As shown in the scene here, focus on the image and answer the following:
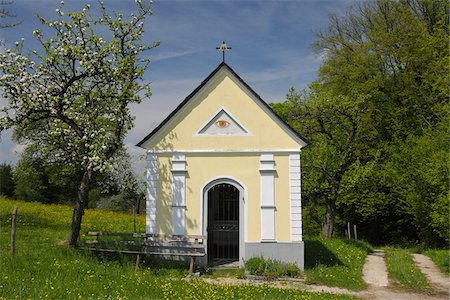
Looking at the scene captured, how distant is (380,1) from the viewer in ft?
86.6

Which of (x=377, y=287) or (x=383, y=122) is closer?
(x=377, y=287)

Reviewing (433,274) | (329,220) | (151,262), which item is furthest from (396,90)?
(151,262)

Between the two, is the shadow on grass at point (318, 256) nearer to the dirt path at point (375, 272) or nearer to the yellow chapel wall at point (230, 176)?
the dirt path at point (375, 272)

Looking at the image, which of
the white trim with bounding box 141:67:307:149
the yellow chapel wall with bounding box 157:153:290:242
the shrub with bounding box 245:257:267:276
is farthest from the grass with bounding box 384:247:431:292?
the white trim with bounding box 141:67:307:149

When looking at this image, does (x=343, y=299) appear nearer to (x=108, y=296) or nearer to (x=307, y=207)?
(x=108, y=296)

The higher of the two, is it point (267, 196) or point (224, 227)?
point (267, 196)

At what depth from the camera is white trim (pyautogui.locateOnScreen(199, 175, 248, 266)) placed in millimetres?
13812

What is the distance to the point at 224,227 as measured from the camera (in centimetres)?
1506

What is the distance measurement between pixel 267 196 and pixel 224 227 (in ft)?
7.35

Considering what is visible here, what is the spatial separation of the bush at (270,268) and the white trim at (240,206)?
2.17ft

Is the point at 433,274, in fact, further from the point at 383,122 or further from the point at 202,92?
the point at 383,122

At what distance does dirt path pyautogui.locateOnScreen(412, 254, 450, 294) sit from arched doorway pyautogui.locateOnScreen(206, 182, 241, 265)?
21.2ft

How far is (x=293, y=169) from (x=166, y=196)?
14.1 ft

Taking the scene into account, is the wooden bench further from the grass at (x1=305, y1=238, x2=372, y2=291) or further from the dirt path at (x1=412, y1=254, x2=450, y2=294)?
the dirt path at (x1=412, y1=254, x2=450, y2=294)
